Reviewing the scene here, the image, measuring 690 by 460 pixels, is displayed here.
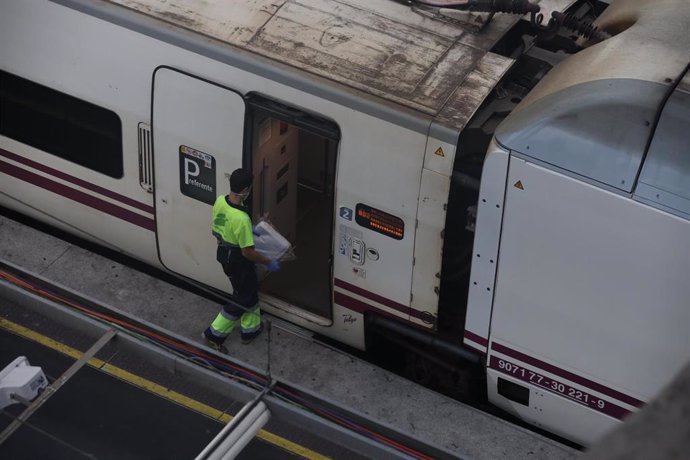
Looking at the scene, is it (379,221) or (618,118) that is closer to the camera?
(618,118)

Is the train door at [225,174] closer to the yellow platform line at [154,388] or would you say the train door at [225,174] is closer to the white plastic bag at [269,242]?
the white plastic bag at [269,242]

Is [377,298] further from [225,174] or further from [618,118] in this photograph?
[618,118]

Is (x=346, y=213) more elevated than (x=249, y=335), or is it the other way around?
(x=346, y=213)

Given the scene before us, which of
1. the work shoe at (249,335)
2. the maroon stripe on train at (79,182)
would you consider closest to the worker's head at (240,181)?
the maroon stripe on train at (79,182)

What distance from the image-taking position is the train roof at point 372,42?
636cm

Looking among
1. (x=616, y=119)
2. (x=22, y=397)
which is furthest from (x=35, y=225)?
(x=616, y=119)

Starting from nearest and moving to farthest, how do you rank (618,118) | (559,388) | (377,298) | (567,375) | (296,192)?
(618,118) → (567,375) → (559,388) → (377,298) → (296,192)

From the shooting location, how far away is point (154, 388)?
23.3ft

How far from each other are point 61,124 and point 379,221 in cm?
295

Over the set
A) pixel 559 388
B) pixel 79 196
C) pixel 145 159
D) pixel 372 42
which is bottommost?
pixel 559 388

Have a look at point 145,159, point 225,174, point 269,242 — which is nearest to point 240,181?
point 225,174

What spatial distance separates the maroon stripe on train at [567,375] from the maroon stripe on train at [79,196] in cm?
313

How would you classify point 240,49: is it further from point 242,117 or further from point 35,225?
point 35,225

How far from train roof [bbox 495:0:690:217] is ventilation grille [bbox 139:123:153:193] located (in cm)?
291
